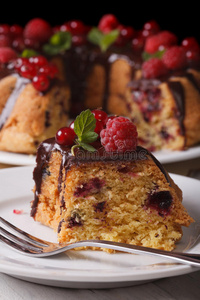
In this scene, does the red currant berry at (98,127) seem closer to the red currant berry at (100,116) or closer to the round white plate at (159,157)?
the red currant berry at (100,116)

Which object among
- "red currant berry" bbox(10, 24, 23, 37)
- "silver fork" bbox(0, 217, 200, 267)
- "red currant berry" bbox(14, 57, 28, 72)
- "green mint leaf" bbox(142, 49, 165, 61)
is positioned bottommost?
Answer: "silver fork" bbox(0, 217, 200, 267)

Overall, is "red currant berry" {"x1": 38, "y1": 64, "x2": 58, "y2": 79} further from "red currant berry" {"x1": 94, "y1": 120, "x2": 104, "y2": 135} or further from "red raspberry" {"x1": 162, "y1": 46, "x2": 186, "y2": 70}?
"red currant berry" {"x1": 94, "y1": 120, "x2": 104, "y2": 135}

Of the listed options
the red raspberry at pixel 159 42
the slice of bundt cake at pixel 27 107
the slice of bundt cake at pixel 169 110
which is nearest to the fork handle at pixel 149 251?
the slice of bundt cake at pixel 27 107

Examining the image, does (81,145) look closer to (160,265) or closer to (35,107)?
(160,265)

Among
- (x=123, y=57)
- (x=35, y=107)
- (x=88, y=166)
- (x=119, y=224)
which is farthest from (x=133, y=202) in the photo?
(x=123, y=57)

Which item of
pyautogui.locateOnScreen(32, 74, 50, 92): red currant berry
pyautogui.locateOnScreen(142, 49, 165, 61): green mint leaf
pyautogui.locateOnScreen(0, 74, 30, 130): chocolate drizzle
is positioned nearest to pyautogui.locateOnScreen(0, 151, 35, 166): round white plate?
pyautogui.locateOnScreen(0, 74, 30, 130): chocolate drizzle
